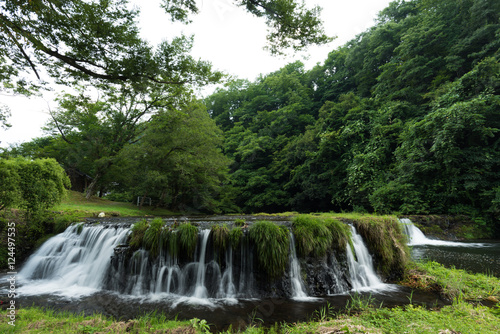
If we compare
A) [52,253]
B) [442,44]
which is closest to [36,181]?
[52,253]

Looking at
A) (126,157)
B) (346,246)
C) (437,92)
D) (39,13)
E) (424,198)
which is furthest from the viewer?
(126,157)

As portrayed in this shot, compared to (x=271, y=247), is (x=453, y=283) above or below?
below

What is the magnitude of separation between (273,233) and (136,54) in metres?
5.80

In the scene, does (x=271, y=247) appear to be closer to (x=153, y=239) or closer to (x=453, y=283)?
(x=153, y=239)

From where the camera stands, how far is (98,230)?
6.86m

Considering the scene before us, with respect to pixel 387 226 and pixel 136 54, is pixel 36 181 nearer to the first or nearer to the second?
pixel 136 54

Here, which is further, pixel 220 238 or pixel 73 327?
pixel 220 238

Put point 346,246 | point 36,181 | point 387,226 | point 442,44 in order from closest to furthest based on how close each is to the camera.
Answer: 1. point 346,246
2. point 387,226
3. point 36,181
4. point 442,44

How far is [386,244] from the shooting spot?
576cm

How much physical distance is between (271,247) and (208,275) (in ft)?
5.48

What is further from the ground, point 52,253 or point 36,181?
point 36,181

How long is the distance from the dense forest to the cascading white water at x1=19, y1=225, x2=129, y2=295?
4617 millimetres

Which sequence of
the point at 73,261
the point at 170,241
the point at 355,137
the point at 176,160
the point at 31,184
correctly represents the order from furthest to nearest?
the point at 355,137, the point at 176,160, the point at 31,184, the point at 73,261, the point at 170,241

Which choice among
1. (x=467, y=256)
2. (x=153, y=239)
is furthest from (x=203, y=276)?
(x=467, y=256)
